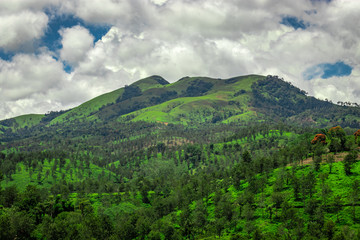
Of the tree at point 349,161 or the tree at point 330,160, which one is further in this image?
the tree at point 330,160

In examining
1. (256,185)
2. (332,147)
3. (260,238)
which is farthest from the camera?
(332,147)

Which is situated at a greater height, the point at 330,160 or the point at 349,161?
the point at 330,160

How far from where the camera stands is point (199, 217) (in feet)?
456

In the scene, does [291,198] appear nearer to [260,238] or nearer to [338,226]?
[338,226]

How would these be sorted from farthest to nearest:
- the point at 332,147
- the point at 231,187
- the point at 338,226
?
the point at 231,187 < the point at 332,147 < the point at 338,226

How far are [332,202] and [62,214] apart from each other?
438 feet

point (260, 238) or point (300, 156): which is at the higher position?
point (300, 156)

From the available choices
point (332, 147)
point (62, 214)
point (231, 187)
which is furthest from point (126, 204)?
point (332, 147)

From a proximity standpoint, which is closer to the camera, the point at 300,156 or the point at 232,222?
the point at 232,222

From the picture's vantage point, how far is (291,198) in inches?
5404

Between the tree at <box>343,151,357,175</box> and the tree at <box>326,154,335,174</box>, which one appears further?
the tree at <box>326,154,335,174</box>

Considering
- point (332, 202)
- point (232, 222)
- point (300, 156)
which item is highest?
point (300, 156)

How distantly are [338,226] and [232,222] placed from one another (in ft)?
→ 156

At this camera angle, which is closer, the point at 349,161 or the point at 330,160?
the point at 349,161
